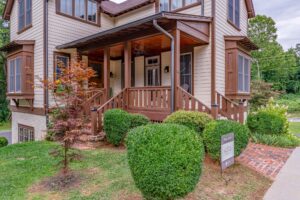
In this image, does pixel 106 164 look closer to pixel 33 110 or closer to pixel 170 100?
pixel 170 100

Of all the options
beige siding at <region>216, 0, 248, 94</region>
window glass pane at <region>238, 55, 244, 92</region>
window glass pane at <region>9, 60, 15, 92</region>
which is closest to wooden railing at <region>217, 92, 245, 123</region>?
beige siding at <region>216, 0, 248, 94</region>

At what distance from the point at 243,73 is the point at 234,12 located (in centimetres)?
305

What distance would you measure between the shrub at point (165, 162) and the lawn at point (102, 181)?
2.82ft

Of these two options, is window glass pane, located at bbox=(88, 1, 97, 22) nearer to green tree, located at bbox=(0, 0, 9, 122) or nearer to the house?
the house

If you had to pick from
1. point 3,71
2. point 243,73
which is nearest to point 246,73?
point 243,73

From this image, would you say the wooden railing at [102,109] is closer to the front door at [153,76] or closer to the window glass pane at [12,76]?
the front door at [153,76]

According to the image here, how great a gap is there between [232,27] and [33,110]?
1006 cm

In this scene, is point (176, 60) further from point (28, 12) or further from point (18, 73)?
point (28, 12)

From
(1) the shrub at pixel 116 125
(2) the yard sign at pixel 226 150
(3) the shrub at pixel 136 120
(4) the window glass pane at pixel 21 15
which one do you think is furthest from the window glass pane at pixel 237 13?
(4) the window glass pane at pixel 21 15

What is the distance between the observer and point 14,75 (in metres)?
11.8

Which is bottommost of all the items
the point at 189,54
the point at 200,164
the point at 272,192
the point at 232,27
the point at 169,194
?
the point at 272,192

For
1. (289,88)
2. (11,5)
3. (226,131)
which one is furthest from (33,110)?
(289,88)

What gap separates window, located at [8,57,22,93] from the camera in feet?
37.5

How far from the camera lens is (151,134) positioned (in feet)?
11.7
